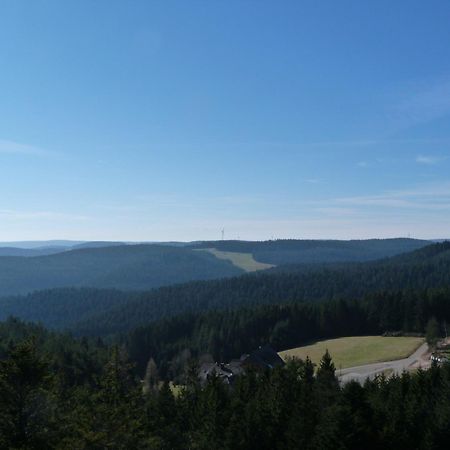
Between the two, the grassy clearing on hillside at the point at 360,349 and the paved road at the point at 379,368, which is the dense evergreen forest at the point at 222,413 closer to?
the paved road at the point at 379,368

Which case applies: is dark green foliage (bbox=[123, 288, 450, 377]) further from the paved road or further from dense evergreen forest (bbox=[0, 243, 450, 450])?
the paved road

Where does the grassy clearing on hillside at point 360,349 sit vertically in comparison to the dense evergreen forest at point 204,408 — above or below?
below

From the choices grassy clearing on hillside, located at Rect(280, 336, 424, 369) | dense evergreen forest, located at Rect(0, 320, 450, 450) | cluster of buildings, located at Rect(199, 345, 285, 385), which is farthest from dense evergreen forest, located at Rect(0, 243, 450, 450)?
grassy clearing on hillside, located at Rect(280, 336, 424, 369)

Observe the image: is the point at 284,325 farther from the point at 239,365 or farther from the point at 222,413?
the point at 222,413

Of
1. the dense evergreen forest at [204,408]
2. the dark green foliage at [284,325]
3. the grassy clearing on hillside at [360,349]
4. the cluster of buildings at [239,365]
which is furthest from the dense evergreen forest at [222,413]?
the dark green foliage at [284,325]

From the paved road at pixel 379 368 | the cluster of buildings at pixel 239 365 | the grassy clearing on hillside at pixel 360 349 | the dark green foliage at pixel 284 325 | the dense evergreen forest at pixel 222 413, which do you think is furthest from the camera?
the dark green foliage at pixel 284 325

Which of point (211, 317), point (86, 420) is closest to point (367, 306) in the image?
point (211, 317)

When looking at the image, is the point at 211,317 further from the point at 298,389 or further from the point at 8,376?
the point at 8,376
